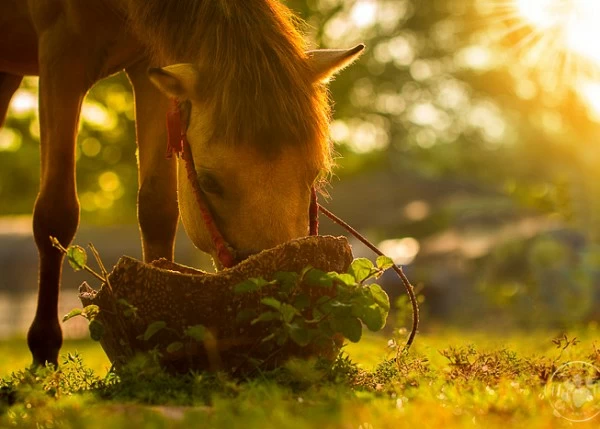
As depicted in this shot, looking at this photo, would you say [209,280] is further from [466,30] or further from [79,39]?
[466,30]

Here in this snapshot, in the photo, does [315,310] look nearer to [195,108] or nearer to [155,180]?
[195,108]

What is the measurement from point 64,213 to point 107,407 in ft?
6.80

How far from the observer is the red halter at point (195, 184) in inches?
143

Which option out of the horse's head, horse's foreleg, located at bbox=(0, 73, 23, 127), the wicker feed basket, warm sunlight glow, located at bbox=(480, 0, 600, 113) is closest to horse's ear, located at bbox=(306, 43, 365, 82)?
the horse's head

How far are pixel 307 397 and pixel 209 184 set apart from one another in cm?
112

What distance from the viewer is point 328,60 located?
162 inches

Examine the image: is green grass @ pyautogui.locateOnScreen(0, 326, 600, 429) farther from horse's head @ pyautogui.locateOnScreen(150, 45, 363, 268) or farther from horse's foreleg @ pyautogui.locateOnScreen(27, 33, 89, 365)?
horse's foreleg @ pyautogui.locateOnScreen(27, 33, 89, 365)

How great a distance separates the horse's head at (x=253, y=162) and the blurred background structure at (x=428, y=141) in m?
8.62

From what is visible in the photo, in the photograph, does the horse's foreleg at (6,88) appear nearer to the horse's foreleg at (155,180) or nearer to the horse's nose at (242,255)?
the horse's foreleg at (155,180)

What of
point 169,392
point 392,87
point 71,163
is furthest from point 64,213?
point 392,87

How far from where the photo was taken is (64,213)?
468 cm
